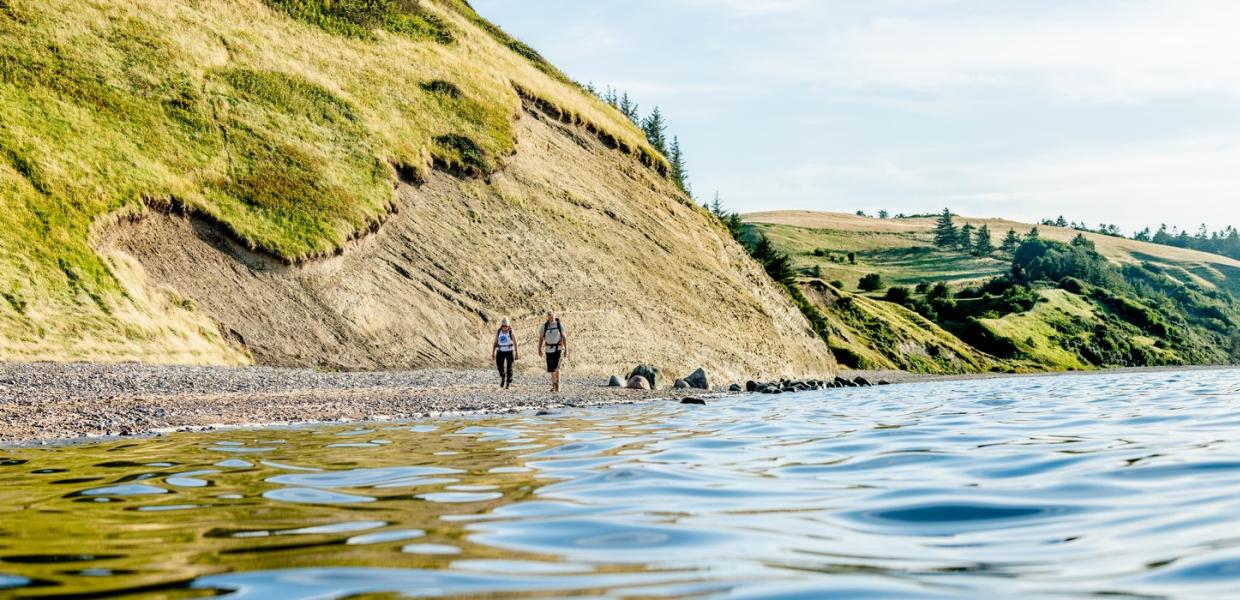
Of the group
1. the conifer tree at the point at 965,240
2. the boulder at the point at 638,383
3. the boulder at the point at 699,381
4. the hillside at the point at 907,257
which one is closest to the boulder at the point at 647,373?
the boulder at the point at 638,383

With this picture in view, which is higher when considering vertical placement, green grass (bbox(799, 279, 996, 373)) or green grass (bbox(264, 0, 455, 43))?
green grass (bbox(264, 0, 455, 43))

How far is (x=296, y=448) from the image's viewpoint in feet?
37.0

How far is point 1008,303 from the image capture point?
357ft

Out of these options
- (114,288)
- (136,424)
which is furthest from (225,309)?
(136,424)

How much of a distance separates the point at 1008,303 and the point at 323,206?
3423 inches

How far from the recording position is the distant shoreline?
46.3 ft

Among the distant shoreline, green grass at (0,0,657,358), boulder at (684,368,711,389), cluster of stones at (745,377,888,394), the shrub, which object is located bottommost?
cluster of stones at (745,377,888,394)

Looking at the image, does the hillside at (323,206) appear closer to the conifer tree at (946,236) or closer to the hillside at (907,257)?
the hillside at (907,257)

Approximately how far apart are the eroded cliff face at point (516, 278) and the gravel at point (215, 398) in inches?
216

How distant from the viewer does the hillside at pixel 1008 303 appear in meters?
85.2

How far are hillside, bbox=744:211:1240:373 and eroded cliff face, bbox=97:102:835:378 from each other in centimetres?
2025

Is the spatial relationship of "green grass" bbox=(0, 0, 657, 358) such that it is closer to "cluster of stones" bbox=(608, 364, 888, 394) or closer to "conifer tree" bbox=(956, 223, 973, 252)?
"cluster of stones" bbox=(608, 364, 888, 394)

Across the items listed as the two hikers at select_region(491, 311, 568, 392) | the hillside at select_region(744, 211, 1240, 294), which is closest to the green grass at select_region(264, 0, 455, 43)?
the two hikers at select_region(491, 311, 568, 392)

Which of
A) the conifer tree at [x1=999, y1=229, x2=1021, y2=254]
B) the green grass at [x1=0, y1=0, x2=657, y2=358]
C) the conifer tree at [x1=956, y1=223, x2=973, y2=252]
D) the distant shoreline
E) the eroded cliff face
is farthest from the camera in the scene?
the conifer tree at [x1=956, y1=223, x2=973, y2=252]
